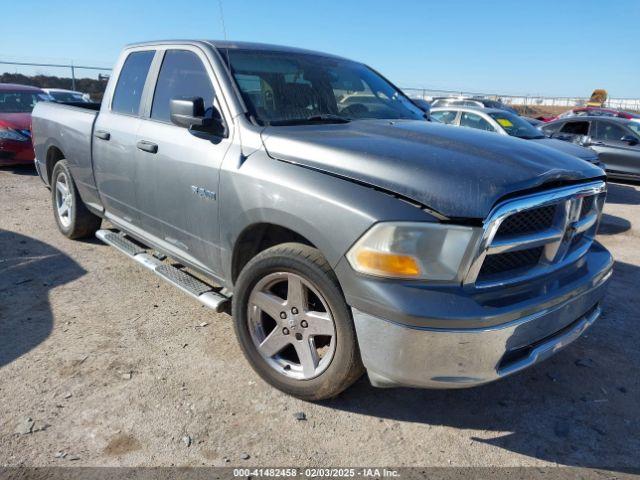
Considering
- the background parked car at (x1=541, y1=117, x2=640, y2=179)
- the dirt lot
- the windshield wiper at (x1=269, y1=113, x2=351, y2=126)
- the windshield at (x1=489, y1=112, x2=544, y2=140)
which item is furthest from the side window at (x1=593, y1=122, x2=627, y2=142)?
the windshield wiper at (x1=269, y1=113, x2=351, y2=126)

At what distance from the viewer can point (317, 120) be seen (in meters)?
3.26

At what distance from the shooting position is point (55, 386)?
9.50 feet

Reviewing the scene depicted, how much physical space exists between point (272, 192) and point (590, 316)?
192cm

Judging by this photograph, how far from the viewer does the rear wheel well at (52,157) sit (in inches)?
214

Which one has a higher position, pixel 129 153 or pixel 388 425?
pixel 129 153

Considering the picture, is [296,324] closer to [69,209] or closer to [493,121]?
[69,209]

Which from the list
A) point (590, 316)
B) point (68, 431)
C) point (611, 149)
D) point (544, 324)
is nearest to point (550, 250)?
point (544, 324)

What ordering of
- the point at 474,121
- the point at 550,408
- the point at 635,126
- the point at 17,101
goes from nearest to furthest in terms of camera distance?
the point at 550,408, the point at 474,121, the point at 17,101, the point at 635,126

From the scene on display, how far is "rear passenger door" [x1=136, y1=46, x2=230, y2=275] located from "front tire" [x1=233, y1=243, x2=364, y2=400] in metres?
0.48

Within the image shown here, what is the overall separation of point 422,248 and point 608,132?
1058cm

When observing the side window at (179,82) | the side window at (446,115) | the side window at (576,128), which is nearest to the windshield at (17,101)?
the side window at (179,82)

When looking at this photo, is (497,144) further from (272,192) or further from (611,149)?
(611,149)

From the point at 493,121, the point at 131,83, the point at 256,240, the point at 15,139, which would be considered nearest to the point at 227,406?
the point at 256,240

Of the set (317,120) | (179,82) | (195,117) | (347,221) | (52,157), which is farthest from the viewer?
(52,157)
